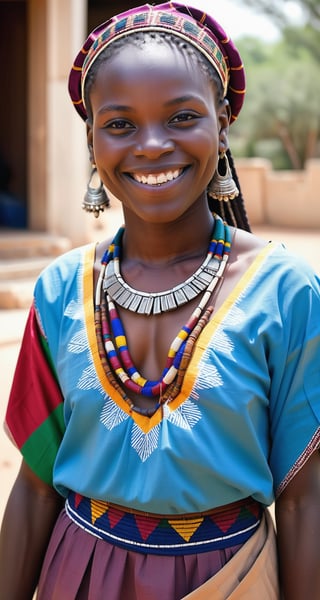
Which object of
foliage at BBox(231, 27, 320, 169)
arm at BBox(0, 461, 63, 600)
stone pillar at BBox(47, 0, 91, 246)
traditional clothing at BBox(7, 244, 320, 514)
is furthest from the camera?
foliage at BBox(231, 27, 320, 169)

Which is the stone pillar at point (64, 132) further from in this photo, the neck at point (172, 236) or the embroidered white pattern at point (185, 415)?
the embroidered white pattern at point (185, 415)

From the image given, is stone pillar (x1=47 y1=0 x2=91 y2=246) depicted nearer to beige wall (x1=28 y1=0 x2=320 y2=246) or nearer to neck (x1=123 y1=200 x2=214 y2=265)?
beige wall (x1=28 y1=0 x2=320 y2=246)

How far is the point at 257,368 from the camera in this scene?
1364 millimetres

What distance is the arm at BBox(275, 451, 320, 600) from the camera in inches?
55.0

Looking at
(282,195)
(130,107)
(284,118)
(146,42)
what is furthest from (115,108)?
(284,118)

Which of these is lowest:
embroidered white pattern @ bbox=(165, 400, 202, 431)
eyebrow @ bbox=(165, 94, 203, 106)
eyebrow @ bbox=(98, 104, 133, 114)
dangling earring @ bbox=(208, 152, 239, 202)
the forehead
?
embroidered white pattern @ bbox=(165, 400, 202, 431)

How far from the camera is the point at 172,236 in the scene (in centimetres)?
153

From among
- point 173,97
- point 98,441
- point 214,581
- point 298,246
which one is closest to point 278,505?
point 214,581

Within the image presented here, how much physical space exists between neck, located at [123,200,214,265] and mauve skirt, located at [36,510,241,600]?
55cm

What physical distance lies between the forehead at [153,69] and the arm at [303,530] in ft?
2.30

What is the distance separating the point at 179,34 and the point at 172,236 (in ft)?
1.23

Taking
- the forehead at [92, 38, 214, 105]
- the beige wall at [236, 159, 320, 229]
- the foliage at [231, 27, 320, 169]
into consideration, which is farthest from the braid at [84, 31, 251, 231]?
the foliage at [231, 27, 320, 169]

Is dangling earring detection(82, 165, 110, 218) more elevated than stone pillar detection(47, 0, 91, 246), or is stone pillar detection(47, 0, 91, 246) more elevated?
dangling earring detection(82, 165, 110, 218)

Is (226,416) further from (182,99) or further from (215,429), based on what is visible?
(182,99)
